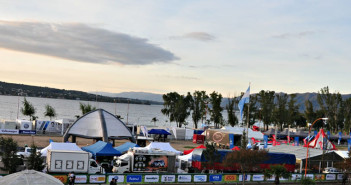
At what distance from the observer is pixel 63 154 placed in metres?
27.9

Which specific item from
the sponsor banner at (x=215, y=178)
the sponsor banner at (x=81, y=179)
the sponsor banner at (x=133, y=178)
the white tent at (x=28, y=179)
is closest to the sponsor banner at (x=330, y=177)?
the sponsor banner at (x=215, y=178)

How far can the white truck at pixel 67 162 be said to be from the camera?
1089 inches

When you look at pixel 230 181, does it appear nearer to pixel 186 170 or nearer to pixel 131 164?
pixel 186 170

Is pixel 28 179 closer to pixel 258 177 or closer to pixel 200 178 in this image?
pixel 200 178

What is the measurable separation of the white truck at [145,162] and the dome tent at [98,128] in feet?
36.8

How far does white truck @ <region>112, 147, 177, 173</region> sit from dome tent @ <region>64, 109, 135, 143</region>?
36.8 feet

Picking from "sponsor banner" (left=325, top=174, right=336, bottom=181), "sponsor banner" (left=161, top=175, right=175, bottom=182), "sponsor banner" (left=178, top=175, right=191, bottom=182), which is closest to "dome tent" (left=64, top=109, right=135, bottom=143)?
"sponsor banner" (left=161, top=175, right=175, bottom=182)

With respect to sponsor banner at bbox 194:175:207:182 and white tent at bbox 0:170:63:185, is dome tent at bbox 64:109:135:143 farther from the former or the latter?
white tent at bbox 0:170:63:185

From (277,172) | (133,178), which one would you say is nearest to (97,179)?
(133,178)

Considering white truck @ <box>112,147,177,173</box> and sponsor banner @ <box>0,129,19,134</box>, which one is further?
sponsor banner @ <box>0,129,19,134</box>

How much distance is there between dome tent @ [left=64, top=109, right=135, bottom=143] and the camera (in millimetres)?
43438

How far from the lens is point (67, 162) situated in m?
27.9

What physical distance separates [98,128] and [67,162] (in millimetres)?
15891

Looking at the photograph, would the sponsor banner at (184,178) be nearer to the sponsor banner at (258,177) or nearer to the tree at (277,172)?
the sponsor banner at (258,177)
